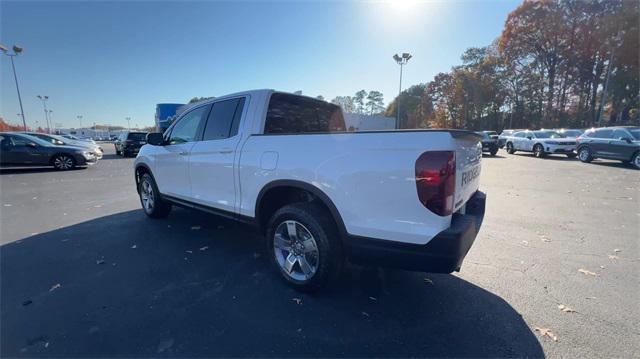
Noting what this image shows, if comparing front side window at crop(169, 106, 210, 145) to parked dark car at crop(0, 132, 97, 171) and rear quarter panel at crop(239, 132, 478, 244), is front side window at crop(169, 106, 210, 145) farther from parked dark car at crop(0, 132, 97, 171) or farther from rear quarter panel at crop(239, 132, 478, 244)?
parked dark car at crop(0, 132, 97, 171)

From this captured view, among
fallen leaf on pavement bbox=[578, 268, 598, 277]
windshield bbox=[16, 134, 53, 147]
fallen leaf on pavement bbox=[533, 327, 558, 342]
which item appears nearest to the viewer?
fallen leaf on pavement bbox=[533, 327, 558, 342]

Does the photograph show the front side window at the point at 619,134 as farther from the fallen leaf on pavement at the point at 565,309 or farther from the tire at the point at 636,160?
the fallen leaf on pavement at the point at 565,309

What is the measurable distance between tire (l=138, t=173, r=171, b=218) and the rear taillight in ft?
14.6

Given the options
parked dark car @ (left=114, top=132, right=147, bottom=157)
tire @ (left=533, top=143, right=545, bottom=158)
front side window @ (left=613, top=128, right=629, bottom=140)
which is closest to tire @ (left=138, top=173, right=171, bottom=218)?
parked dark car @ (left=114, top=132, right=147, bottom=157)

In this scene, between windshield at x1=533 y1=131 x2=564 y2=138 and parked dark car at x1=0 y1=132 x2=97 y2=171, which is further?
windshield at x1=533 y1=131 x2=564 y2=138

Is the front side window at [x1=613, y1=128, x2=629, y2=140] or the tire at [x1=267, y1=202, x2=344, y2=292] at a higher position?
the front side window at [x1=613, y1=128, x2=629, y2=140]

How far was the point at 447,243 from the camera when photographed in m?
2.01

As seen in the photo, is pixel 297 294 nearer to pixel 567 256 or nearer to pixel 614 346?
pixel 614 346

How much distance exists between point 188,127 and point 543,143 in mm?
20561

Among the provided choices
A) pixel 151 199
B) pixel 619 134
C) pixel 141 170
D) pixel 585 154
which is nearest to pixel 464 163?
pixel 151 199

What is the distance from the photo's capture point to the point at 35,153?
10922mm

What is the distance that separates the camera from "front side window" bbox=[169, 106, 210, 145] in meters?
4.05

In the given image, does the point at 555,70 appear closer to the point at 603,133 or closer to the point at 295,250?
the point at 603,133

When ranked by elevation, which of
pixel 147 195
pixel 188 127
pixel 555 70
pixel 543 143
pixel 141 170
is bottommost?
pixel 147 195
